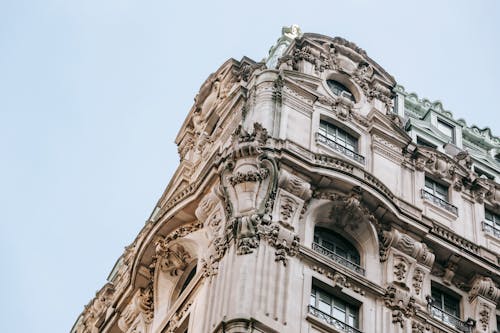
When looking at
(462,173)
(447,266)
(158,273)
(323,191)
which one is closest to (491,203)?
(462,173)

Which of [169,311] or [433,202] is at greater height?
[433,202]

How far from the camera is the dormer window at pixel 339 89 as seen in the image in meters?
52.6

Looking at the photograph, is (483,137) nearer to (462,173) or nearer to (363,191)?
(462,173)

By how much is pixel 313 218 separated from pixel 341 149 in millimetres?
4833

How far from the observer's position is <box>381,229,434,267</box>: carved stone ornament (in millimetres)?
46188

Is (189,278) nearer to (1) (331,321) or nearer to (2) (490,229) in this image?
(1) (331,321)

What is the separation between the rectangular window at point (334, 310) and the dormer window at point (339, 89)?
458 inches

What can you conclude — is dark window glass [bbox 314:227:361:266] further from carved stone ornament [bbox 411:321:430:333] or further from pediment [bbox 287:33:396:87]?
pediment [bbox 287:33:396:87]

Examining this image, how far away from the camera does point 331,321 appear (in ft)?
137

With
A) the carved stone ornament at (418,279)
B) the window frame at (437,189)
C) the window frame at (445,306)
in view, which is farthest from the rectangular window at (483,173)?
the carved stone ornament at (418,279)

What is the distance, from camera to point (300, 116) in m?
49.4

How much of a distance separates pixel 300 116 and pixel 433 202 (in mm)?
5928

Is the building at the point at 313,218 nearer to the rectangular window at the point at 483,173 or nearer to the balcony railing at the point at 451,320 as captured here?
the balcony railing at the point at 451,320

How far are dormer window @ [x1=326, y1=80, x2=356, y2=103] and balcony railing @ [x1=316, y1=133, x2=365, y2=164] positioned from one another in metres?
3.64
